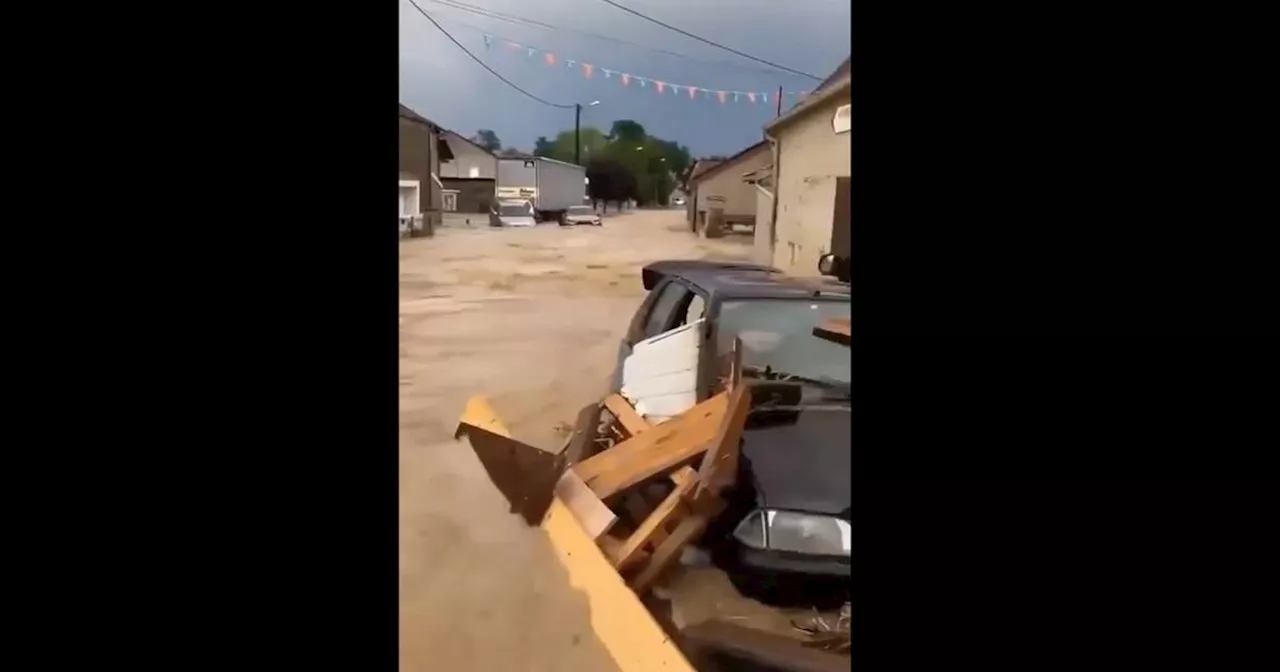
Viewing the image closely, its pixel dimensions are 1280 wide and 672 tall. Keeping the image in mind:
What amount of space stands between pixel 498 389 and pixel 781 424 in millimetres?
854

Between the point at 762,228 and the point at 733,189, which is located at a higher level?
the point at 733,189

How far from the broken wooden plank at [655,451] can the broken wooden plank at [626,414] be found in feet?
0.33

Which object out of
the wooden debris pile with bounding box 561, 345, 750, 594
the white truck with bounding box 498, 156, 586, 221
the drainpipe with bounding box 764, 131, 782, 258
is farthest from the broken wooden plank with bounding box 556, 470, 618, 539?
the drainpipe with bounding box 764, 131, 782, 258

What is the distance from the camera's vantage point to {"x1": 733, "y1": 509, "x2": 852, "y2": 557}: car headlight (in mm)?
1416

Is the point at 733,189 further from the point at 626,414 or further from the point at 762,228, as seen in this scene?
the point at 626,414

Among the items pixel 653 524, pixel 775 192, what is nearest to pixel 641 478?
pixel 653 524

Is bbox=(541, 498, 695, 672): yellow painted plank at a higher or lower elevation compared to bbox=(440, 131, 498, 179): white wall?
lower

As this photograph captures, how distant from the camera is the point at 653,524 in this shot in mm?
1562

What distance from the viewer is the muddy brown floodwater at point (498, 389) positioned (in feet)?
4.26

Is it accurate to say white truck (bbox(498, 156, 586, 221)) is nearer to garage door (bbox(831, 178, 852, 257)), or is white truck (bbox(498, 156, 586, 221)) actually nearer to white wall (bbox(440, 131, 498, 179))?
white wall (bbox(440, 131, 498, 179))
